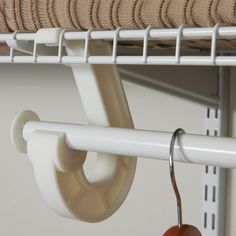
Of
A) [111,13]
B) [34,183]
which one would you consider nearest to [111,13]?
[111,13]

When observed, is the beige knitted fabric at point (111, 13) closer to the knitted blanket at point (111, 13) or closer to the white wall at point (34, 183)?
the knitted blanket at point (111, 13)

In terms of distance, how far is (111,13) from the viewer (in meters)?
0.39

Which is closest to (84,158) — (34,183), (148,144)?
(148,144)

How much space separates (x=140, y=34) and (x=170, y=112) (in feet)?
1.42

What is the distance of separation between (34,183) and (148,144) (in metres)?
0.58

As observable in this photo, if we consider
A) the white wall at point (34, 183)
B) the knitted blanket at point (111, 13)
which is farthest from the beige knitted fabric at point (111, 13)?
the white wall at point (34, 183)

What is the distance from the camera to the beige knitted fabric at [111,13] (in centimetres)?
35

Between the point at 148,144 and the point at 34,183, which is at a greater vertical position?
the point at 34,183

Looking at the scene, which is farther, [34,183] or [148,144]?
[34,183]

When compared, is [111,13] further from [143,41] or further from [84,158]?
[84,158]

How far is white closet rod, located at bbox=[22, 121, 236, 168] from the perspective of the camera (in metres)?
0.38

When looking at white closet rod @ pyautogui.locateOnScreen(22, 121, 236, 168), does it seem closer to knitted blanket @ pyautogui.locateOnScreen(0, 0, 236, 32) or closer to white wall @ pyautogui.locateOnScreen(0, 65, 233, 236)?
knitted blanket @ pyautogui.locateOnScreen(0, 0, 236, 32)

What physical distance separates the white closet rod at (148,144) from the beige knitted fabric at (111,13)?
9cm

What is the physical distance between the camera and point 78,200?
0.49 m
